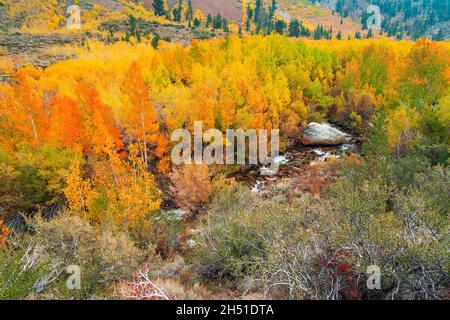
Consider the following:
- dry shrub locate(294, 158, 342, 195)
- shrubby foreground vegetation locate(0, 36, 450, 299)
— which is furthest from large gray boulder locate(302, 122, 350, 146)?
dry shrub locate(294, 158, 342, 195)

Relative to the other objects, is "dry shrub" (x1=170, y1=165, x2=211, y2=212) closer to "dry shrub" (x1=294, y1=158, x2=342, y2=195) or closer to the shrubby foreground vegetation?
the shrubby foreground vegetation

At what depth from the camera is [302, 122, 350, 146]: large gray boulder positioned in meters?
36.4

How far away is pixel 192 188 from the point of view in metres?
22.5

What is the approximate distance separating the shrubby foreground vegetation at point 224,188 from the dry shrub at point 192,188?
11 cm

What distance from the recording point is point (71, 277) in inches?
400

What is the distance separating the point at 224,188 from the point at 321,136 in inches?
829

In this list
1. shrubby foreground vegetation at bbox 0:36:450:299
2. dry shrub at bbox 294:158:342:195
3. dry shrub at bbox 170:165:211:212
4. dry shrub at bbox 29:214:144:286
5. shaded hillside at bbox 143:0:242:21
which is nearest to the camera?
shrubby foreground vegetation at bbox 0:36:450:299

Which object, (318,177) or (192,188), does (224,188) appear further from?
(318,177)

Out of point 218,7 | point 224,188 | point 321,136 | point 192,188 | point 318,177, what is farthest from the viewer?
point 218,7

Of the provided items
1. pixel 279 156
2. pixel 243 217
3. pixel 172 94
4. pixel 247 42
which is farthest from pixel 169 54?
pixel 243 217

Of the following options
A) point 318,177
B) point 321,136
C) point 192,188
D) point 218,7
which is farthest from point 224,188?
point 218,7

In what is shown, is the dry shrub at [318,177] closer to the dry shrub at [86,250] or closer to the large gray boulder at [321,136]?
the large gray boulder at [321,136]

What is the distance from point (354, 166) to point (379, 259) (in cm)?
1546

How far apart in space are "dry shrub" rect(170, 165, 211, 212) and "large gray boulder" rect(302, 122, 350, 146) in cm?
1867
